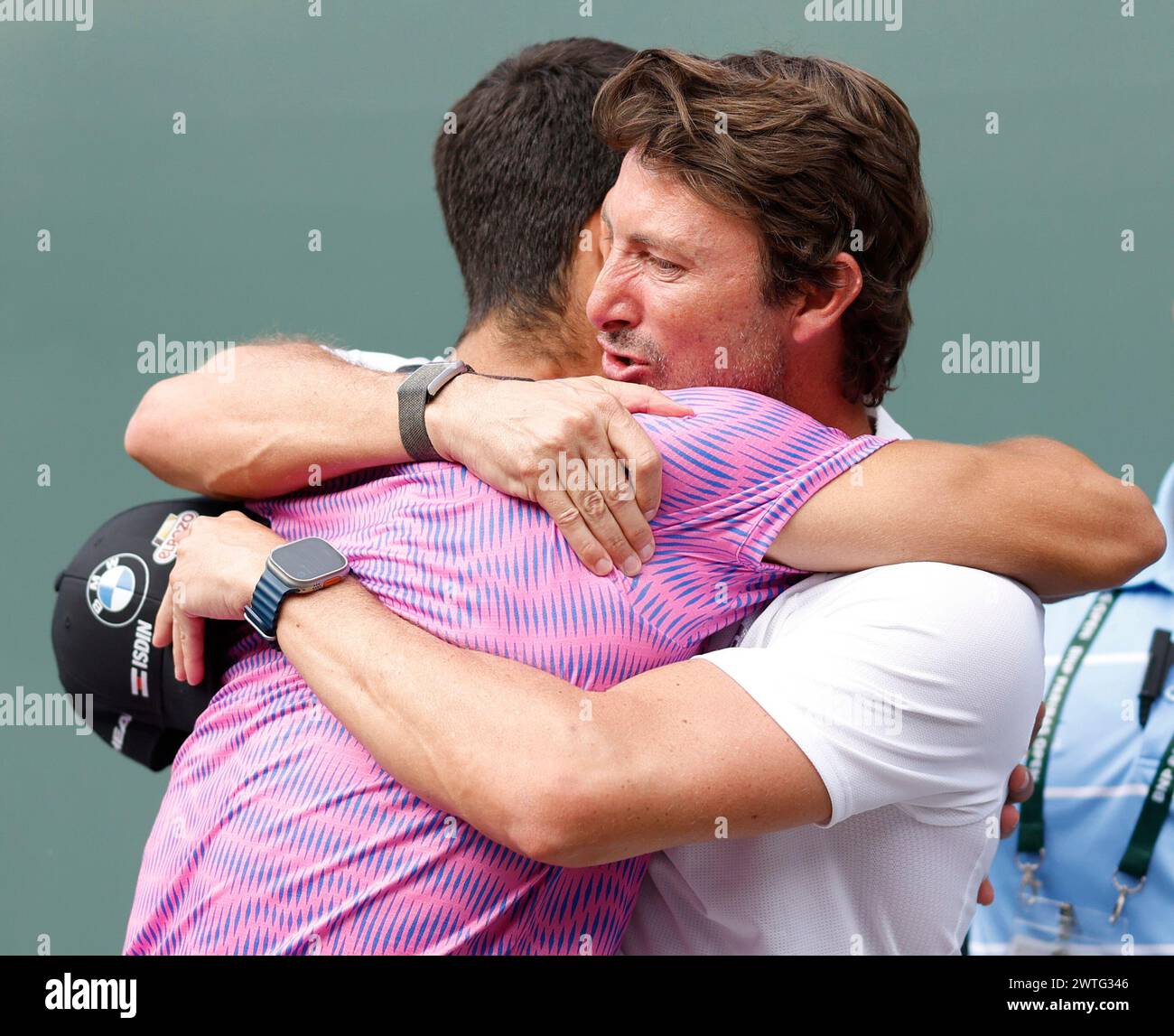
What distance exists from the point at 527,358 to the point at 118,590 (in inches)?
21.6

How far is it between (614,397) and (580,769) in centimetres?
37

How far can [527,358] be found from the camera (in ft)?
5.30

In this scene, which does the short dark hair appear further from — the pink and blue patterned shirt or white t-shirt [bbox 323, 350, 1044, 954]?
white t-shirt [bbox 323, 350, 1044, 954]

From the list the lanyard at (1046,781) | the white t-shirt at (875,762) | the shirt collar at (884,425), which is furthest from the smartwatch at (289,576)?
the lanyard at (1046,781)

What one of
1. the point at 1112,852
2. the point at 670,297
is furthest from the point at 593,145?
the point at 1112,852

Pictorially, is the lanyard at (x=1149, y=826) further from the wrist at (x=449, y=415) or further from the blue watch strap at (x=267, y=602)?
the blue watch strap at (x=267, y=602)

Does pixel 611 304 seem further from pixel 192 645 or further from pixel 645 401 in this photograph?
pixel 192 645

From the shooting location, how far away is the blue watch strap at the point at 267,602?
1.27m

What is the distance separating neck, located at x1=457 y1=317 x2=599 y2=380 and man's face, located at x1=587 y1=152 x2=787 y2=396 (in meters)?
0.12

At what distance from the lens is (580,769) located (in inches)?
42.4

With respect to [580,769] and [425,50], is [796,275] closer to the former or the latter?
[580,769]

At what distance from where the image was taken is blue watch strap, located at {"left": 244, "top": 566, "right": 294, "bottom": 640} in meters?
1.27

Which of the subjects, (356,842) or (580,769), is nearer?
(580,769)

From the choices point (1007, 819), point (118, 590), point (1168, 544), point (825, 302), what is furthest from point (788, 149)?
point (1168, 544)
